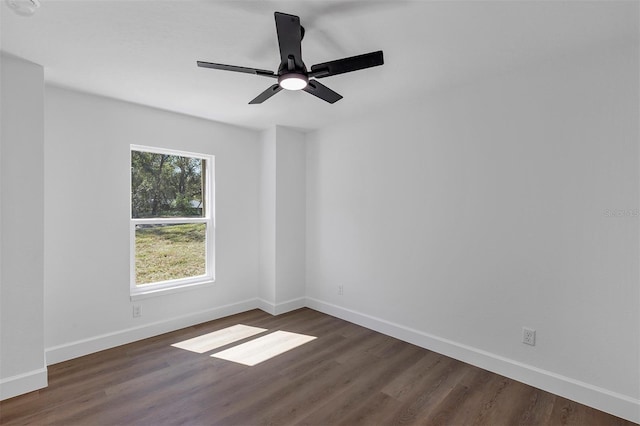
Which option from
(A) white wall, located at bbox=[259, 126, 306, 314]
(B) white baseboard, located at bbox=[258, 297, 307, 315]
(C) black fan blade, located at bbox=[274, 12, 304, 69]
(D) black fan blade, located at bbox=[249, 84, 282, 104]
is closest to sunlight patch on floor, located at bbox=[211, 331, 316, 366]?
(B) white baseboard, located at bbox=[258, 297, 307, 315]

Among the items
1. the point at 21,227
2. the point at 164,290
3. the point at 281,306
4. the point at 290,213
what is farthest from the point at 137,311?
the point at 290,213

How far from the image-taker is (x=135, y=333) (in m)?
3.23

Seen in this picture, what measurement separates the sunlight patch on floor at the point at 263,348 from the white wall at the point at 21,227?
138 cm

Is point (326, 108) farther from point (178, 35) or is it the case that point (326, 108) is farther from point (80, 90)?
point (80, 90)

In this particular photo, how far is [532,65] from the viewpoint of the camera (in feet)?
7.88

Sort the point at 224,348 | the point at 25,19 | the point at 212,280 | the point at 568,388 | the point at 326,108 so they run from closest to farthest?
the point at 25,19 < the point at 568,388 < the point at 224,348 < the point at 326,108 < the point at 212,280

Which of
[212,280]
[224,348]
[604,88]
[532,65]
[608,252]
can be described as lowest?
[224,348]

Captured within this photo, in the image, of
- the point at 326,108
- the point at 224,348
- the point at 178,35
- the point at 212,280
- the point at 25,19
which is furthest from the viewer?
the point at 212,280

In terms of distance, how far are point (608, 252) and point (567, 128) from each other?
3.02 ft

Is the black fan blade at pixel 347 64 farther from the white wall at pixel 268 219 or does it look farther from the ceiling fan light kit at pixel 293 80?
the white wall at pixel 268 219

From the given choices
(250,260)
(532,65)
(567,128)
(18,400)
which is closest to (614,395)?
(567,128)

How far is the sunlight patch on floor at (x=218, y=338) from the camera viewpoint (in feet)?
10.2

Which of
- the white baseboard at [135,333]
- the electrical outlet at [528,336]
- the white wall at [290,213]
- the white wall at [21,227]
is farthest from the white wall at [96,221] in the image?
the electrical outlet at [528,336]

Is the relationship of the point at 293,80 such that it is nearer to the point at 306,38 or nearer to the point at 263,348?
the point at 306,38
